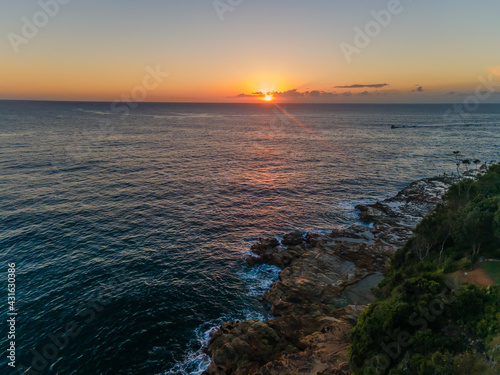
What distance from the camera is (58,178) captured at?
3184 inches

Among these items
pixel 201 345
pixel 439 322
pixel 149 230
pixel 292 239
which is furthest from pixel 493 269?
pixel 149 230

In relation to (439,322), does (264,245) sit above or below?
below

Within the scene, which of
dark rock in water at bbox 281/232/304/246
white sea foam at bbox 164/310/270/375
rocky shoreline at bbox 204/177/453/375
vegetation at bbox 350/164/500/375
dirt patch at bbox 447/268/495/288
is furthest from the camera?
dark rock in water at bbox 281/232/304/246

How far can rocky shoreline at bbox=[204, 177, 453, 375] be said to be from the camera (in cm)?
2966

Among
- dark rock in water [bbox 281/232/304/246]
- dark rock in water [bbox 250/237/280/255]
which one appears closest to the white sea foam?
dark rock in water [bbox 250/237/280/255]

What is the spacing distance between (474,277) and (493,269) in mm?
2948

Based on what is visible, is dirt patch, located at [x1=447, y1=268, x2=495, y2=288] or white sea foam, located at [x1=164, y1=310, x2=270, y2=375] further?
white sea foam, located at [x1=164, y1=310, x2=270, y2=375]

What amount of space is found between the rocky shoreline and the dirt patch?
1210cm

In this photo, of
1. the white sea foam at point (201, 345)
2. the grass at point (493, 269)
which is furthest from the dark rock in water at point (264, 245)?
the grass at point (493, 269)

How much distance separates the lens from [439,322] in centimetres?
2594

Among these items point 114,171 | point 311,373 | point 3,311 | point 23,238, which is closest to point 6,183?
point 114,171

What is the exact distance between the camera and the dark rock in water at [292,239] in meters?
55.0

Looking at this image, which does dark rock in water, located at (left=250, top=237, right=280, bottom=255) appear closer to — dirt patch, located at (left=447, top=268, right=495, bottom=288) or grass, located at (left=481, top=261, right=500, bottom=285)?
dirt patch, located at (left=447, top=268, right=495, bottom=288)

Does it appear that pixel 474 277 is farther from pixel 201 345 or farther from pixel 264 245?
pixel 201 345
